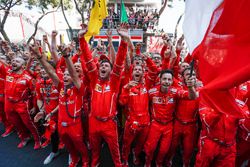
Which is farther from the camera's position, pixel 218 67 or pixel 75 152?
pixel 75 152

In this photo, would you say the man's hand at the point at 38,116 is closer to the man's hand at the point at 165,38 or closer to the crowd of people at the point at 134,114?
the crowd of people at the point at 134,114

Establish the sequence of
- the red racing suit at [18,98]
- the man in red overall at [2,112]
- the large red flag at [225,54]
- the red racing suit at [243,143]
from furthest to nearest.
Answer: the man in red overall at [2,112] → the red racing suit at [18,98] → the red racing suit at [243,143] → the large red flag at [225,54]

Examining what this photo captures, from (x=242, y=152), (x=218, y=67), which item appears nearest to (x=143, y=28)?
(x=242, y=152)

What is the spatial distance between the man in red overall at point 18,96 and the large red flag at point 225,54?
12.1 feet

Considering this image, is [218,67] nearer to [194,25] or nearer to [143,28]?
[194,25]

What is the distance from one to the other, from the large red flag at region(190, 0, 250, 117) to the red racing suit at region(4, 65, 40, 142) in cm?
369

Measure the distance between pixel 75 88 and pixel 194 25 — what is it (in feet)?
6.96

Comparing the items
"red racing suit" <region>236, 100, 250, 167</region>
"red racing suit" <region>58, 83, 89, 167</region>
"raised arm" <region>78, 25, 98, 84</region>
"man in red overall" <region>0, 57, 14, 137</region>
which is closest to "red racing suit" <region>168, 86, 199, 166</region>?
"red racing suit" <region>236, 100, 250, 167</region>

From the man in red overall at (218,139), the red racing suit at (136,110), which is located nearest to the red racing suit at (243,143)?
the man in red overall at (218,139)

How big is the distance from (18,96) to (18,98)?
0.04 m

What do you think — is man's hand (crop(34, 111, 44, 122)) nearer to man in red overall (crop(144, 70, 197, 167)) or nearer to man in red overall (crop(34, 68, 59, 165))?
man in red overall (crop(34, 68, 59, 165))

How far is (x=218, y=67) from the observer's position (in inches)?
48.4

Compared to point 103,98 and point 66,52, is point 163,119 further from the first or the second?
point 66,52

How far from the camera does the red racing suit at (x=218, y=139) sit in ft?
7.93
